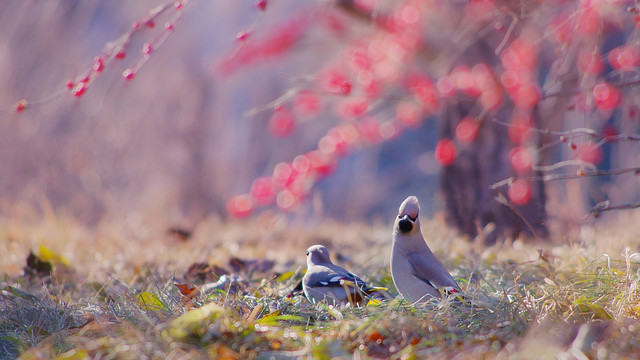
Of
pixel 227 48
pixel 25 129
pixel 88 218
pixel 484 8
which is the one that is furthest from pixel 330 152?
pixel 25 129

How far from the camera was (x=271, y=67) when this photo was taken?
11391 mm

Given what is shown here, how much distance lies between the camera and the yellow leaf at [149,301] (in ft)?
8.82

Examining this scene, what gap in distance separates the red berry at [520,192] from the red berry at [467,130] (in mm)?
487

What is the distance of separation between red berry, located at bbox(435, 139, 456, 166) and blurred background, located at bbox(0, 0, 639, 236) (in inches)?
149

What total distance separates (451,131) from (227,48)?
20.8 ft

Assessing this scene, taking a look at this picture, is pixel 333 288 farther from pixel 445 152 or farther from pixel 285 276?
pixel 445 152

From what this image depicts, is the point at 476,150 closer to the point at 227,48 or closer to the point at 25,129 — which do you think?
the point at 227,48

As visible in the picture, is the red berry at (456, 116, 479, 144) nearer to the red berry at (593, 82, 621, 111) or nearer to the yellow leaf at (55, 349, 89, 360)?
the red berry at (593, 82, 621, 111)

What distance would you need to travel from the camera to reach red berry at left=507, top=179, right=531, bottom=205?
4742 millimetres

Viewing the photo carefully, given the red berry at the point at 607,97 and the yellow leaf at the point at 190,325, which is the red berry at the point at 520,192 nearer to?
the red berry at the point at 607,97

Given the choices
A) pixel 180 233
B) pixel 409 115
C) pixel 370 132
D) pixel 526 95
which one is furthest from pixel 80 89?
pixel 409 115

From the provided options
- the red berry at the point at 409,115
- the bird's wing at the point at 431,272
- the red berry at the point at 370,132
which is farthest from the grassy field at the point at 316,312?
the red berry at the point at 409,115

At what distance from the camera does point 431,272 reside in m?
2.89

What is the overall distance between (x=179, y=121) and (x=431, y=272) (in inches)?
302
